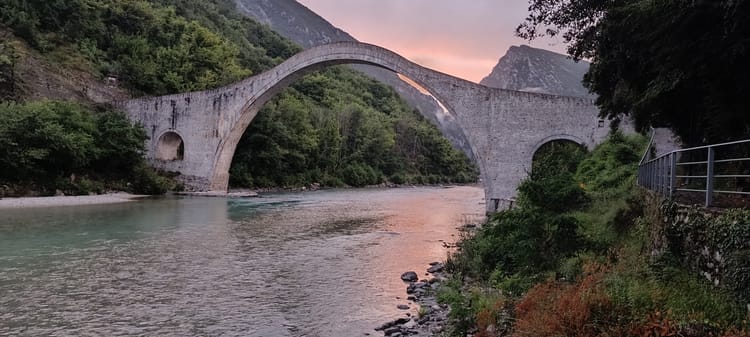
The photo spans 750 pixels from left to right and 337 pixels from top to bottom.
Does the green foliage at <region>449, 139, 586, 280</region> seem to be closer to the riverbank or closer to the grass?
the grass

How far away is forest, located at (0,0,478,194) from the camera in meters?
23.3

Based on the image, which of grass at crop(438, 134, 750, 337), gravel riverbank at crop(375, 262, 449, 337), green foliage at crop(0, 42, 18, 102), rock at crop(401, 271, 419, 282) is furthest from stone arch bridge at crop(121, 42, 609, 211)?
gravel riverbank at crop(375, 262, 449, 337)

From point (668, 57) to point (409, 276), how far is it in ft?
16.1

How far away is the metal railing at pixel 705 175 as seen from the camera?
12.8 feet

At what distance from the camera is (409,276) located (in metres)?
8.23

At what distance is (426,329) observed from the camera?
559 cm

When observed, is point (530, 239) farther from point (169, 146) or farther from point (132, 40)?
point (132, 40)

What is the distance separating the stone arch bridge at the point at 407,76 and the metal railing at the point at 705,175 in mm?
7990

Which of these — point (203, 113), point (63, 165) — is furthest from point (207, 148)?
point (63, 165)

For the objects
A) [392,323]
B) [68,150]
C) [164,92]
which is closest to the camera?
[392,323]

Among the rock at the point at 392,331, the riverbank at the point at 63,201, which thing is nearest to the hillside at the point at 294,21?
the riverbank at the point at 63,201

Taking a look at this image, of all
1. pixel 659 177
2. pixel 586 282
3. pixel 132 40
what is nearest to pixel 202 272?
pixel 586 282

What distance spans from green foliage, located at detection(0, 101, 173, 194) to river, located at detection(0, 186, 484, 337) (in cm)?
456

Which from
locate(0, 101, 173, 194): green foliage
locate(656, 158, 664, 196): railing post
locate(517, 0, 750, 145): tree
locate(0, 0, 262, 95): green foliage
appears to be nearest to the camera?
locate(517, 0, 750, 145): tree
